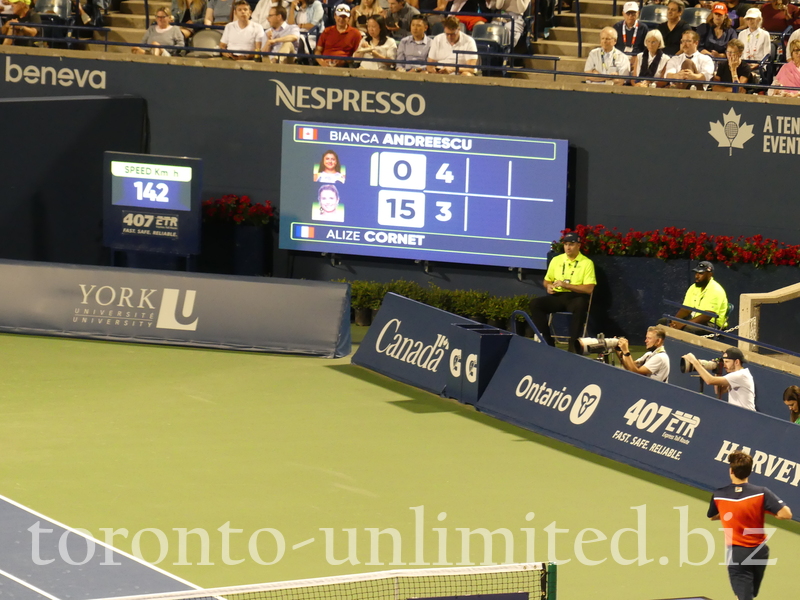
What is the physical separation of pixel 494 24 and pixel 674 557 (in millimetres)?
12598

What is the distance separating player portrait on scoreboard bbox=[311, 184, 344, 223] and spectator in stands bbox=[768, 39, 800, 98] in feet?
22.2

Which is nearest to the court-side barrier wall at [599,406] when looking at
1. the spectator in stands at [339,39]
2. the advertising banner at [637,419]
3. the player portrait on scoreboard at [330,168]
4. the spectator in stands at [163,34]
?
the advertising banner at [637,419]

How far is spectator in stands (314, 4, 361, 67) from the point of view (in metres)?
21.0

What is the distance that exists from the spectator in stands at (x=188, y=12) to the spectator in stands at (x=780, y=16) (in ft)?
31.6

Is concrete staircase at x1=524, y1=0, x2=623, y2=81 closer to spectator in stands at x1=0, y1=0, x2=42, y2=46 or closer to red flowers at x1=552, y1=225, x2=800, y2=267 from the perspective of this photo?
red flowers at x1=552, y1=225, x2=800, y2=267

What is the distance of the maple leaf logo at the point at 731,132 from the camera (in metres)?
19.0

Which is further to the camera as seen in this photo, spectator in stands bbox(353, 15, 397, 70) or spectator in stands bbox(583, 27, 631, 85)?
spectator in stands bbox(353, 15, 397, 70)

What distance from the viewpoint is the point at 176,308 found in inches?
728

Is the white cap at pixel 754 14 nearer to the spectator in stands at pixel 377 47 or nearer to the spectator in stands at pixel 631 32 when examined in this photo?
the spectator in stands at pixel 631 32

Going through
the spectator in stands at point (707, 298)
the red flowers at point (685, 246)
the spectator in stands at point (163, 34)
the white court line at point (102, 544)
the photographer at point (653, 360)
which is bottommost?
the white court line at point (102, 544)

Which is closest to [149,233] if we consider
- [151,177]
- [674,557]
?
[151,177]

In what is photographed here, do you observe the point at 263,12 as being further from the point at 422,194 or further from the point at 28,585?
the point at 28,585

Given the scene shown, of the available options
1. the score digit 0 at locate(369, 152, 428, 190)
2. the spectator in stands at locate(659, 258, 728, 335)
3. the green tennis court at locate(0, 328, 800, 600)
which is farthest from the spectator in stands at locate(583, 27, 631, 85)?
the green tennis court at locate(0, 328, 800, 600)

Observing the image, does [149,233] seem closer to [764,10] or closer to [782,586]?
[764,10]
